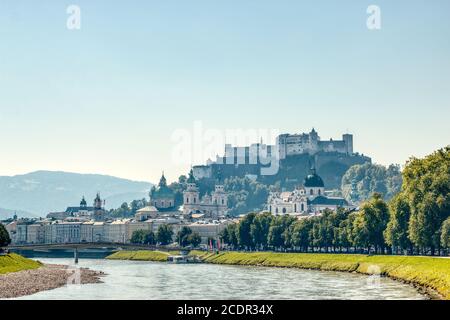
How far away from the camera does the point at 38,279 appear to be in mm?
101625

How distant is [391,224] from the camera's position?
118812 millimetres

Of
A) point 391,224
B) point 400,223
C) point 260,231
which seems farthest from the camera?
point 260,231

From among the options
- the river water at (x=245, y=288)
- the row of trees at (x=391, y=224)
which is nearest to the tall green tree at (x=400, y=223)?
the row of trees at (x=391, y=224)

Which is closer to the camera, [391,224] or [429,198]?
[429,198]

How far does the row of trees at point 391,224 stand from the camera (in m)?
108

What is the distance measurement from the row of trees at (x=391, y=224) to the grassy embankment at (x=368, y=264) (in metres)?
3.20

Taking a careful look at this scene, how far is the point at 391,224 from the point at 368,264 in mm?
6405

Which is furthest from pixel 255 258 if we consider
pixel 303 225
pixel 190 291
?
pixel 190 291

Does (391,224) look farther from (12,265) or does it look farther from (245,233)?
(245,233)

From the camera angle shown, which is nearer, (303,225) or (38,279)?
(38,279)

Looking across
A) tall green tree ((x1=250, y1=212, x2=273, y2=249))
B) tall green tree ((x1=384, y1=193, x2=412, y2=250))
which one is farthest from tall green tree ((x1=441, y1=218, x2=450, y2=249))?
tall green tree ((x1=250, y1=212, x2=273, y2=249))

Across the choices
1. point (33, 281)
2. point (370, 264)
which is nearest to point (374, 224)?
point (370, 264)
